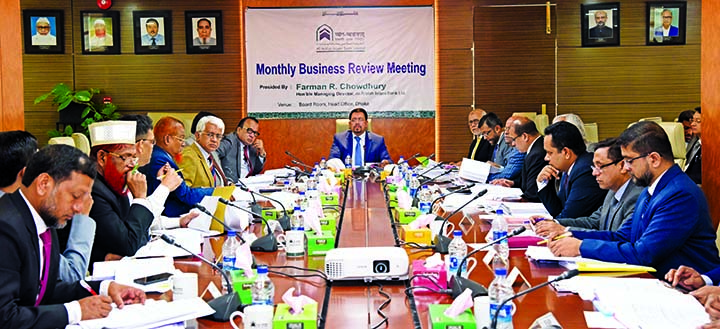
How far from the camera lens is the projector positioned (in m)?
2.76

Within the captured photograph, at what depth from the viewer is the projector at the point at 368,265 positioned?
2.76 meters

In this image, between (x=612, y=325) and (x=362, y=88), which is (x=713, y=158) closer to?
(x=612, y=325)

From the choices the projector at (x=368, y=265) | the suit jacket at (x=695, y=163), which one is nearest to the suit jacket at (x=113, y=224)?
the projector at (x=368, y=265)

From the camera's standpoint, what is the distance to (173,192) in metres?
4.96

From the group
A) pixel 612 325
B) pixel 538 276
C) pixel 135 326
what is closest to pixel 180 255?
pixel 135 326

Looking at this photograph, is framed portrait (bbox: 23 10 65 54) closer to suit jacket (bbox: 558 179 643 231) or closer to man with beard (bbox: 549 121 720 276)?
suit jacket (bbox: 558 179 643 231)

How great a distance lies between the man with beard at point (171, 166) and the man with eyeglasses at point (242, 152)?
188 centimetres

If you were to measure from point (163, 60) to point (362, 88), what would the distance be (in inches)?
89.1

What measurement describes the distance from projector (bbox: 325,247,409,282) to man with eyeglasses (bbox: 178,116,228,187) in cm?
289

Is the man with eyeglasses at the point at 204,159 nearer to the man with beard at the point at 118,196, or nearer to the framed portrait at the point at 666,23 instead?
the man with beard at the point at 118,196

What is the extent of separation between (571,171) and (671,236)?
1.55m

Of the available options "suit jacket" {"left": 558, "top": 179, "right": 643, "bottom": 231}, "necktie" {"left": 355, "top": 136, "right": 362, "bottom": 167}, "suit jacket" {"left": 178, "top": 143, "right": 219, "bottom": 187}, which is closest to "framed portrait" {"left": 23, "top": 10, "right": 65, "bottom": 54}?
"necktie" {"left": 355, "top": 136, "right": 362, "bottom": 167}

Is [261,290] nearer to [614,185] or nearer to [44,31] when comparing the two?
[614,185]

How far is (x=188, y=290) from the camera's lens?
8.35 ft
